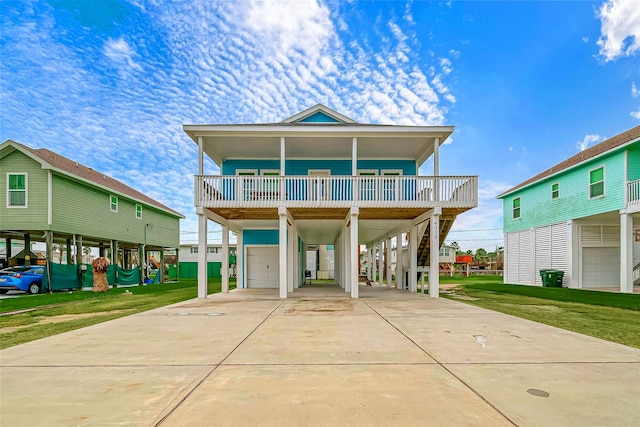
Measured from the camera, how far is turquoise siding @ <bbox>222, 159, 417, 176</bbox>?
15945mm

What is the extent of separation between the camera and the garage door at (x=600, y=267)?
1838cm

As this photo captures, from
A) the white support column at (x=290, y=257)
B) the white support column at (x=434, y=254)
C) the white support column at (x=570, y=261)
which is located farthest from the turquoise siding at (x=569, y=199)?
the white support column at (x=290, y=257)

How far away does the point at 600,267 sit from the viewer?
18469mm

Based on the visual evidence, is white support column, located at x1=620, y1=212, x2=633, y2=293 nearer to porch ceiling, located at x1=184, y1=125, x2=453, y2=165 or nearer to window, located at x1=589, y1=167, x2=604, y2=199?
window, located at x1=589, y1=167, x2=604, y2=199

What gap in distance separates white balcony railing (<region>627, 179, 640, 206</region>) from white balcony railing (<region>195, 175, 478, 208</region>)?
829cm

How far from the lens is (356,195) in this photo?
12.3 metres

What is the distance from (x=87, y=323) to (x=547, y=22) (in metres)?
21.5

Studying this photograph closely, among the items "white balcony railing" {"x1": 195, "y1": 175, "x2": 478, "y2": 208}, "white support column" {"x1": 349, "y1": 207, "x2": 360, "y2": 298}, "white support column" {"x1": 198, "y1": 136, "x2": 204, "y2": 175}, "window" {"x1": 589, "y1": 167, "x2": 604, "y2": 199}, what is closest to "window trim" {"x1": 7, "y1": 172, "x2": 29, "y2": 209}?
"white support column" {"x1": 198, "y1": 136, "x2": 204, "y2": 175}

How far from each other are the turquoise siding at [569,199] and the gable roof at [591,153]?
35 cm

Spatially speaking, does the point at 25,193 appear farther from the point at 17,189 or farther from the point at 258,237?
the point at 258,237

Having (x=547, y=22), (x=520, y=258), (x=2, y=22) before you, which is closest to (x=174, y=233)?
(x=2, y=22)

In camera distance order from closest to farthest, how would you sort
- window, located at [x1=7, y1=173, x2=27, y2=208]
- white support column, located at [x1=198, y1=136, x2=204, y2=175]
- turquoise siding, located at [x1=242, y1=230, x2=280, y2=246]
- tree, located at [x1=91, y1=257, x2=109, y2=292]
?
white support column, located at [x1=198, y1=136, x2=204, y2=175] → window, located at [x1=7, y1=173, x2=27, y2=208] → tree, located at [x1=91, y1=257, x2=109, y2=292] → turquoise siding, located at [x1=242, y1=230, x2=280, y2=246]

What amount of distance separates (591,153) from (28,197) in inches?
1112

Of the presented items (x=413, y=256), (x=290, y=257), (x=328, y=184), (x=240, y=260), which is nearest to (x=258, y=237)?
(x=240, y=260)
